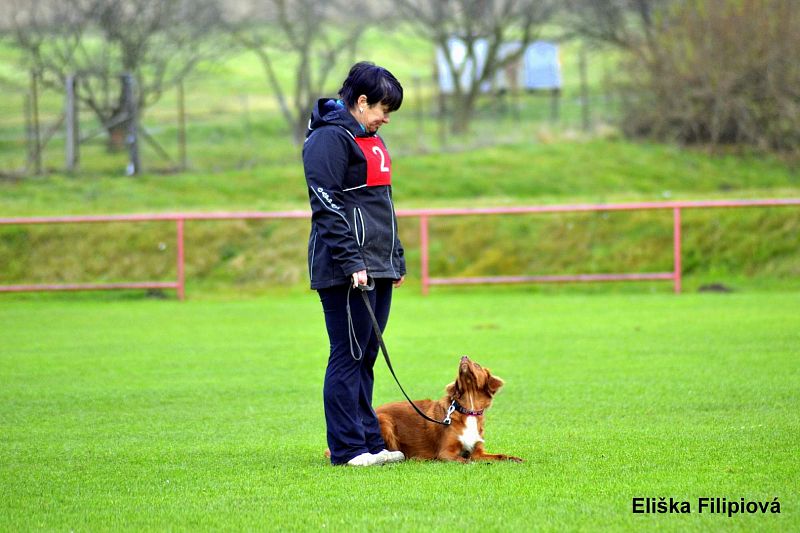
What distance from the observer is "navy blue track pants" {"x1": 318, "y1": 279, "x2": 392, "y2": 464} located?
5.67 m

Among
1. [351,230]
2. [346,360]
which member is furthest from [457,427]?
[351,230]

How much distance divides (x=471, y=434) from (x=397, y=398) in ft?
8.78

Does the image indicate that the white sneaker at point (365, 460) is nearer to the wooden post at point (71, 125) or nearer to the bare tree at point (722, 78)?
the wooden post at point (71, 125)

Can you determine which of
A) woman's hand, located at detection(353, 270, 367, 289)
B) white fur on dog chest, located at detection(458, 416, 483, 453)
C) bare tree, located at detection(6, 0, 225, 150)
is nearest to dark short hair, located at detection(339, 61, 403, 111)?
woman's hand, located at detection(353, 270, 367, 289)

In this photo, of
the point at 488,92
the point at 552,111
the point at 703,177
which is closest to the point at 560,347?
the point at 703,177

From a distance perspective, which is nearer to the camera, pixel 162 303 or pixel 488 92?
pixel 162 303

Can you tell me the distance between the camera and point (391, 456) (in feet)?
19.2

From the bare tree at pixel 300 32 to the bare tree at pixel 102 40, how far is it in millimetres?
2800

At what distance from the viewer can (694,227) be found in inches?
690

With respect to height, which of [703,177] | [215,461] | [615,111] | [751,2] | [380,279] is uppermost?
[751,2]

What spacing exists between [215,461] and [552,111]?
1169 inches

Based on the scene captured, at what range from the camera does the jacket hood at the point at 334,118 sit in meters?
5.60

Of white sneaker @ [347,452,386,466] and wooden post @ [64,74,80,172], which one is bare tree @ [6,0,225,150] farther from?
white sneaker @ [347,452,386,466]

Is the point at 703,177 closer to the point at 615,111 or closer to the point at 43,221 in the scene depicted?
the point at 615,111
